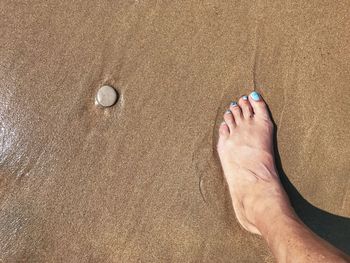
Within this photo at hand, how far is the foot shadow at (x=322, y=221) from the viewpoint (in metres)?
3.03

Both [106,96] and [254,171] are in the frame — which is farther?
[254,171]

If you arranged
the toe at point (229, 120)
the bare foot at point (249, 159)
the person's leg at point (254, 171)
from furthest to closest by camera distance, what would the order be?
1. the toe at point (229, 120)
2. the bare foot at point (249, 159)
3. the person's leg at point (254, 171)

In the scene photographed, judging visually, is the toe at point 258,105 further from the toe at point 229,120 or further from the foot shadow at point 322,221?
the foot shadow at point 322,221

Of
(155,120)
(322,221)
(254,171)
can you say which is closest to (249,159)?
(254,171)

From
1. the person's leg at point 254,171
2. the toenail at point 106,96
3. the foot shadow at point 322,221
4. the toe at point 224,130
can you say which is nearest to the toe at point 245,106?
the person's leg at point 254,171

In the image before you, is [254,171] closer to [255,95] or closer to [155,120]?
[255,95]

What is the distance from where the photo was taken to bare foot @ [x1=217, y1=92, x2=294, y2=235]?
2.96 metres

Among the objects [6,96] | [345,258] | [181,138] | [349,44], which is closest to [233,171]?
[181,138]

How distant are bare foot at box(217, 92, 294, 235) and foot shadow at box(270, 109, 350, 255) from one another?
0.14m

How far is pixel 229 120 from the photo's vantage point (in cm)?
307

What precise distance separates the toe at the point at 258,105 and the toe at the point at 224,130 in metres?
0.24

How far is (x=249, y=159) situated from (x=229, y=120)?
34 cm

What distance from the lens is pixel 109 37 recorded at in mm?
2875

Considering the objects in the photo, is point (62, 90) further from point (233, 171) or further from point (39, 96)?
point (233, 171)
